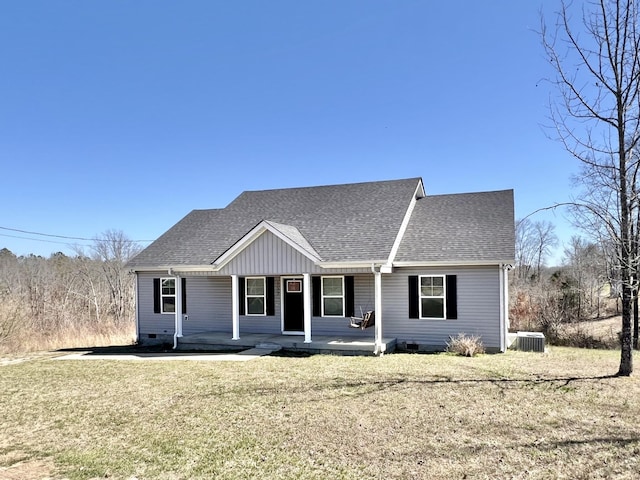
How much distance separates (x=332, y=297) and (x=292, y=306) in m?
1.63

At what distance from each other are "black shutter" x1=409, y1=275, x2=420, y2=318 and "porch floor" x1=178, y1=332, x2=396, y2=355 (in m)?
1.09

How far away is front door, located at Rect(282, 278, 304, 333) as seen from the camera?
600 inches

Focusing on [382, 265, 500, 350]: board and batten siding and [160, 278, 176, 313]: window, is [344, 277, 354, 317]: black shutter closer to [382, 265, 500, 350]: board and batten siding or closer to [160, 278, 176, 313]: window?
[382, 265, 500, 350]: board and batten siding

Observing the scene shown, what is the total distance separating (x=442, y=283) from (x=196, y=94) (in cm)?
1366

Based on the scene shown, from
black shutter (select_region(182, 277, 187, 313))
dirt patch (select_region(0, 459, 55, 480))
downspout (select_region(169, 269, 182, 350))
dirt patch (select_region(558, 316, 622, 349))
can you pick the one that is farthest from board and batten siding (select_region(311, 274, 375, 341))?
dirt patch (select_region(0, 459, 55, 480))

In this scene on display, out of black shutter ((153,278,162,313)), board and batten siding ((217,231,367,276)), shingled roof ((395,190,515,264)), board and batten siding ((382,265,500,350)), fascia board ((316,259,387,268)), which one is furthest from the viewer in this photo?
black shutter ((153,278,162,313))

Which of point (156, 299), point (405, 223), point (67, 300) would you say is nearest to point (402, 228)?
point (405, 223)

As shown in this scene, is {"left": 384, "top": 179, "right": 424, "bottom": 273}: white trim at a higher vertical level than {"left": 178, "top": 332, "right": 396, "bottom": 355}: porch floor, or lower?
higher

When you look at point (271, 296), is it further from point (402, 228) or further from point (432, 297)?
point (432, 297)

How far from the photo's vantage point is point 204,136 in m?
21.2

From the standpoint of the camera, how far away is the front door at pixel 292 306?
50.0 feet

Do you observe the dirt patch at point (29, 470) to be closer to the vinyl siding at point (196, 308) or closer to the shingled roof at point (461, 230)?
the shingled roof at point (461, 230)

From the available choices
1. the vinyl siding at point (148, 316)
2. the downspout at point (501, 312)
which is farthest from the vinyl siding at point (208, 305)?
the downspout at point (501, 312)

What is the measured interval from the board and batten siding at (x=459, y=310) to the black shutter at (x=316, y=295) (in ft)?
7.38
